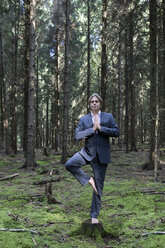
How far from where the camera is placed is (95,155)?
3.86 metres

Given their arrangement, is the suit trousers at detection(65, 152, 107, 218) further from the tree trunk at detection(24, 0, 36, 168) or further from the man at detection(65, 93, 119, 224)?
the tree trunk at detection(24, 0, 36, 168)

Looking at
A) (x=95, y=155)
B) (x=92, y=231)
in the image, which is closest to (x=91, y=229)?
(x=92, y=231)

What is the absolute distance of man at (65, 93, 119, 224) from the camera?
12.4 ft

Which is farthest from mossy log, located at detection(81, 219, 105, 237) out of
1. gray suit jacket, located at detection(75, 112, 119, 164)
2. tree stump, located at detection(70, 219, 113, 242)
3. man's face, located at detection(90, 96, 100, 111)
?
man's face, located at detection(90, 96, 100, 111)

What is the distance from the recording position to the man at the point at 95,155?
3783mm

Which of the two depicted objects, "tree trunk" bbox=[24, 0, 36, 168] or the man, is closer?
the man

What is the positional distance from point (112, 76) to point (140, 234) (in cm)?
2505

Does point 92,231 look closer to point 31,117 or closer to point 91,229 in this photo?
point 91,229

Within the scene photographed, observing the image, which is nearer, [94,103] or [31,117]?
[94,103]

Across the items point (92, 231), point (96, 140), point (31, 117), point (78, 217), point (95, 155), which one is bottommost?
point (78, 217)

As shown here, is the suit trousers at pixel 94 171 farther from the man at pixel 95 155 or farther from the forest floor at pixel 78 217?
the forest floor at pixel 78 217

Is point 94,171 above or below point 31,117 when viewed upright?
below

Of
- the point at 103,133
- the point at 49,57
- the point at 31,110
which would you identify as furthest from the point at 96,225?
the point at 49,57

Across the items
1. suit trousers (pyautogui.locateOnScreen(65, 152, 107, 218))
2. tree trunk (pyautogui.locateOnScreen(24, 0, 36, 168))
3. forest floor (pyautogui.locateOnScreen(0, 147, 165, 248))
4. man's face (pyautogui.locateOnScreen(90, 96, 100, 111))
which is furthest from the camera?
tree trunk (pyautogui.locateOnScreen(24, 0, 36, 168))
